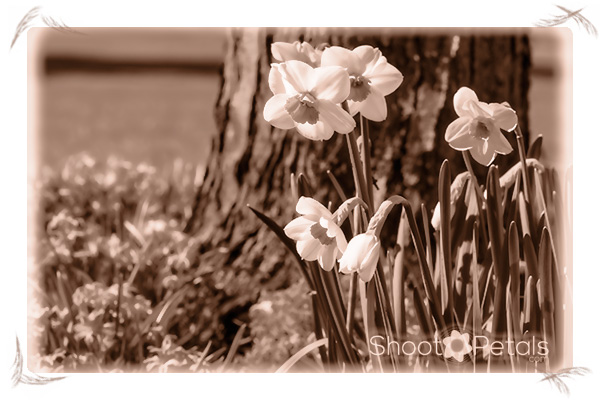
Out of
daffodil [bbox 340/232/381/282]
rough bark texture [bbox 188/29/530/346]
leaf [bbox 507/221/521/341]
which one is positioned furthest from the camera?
rough bark texture [bbox 188/29/530/346]

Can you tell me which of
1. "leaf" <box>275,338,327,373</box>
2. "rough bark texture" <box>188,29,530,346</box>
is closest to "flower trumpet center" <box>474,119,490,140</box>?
"rough bark texture" <box>188,29,530,346</box>

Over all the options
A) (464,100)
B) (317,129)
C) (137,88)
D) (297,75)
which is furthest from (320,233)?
(137,88)

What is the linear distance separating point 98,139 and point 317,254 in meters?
0.61

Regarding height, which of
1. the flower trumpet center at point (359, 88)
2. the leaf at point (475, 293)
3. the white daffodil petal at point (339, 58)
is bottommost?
the leaf at point (475, 293)

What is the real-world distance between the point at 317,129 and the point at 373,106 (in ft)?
0.44

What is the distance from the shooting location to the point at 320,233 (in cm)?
129

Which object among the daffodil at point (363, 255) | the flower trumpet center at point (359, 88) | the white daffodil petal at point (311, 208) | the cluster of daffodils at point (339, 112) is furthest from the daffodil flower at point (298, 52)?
the daffodil at point (363, 255)

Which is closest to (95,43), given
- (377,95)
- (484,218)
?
(377,95)

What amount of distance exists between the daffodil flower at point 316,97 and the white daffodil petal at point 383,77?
8 cm

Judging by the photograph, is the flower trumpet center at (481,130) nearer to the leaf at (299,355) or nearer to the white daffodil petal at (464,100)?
the white daffodil petal at (464,100)

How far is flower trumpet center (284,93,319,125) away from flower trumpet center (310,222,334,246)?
0.21 m

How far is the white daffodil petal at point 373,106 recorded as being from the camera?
4.30 feet

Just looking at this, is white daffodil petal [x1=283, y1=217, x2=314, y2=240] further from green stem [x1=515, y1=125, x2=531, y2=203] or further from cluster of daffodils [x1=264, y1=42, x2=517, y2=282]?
green stem [x1=515, y1=125, x2=531, y2=203]

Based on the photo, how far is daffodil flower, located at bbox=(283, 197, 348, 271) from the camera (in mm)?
1291
